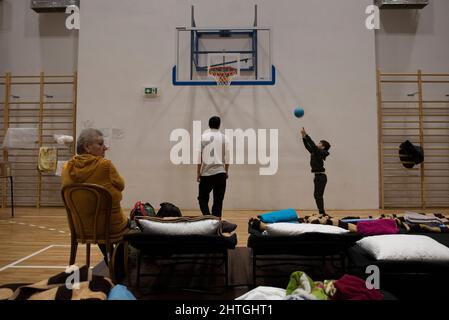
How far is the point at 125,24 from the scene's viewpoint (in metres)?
6.03

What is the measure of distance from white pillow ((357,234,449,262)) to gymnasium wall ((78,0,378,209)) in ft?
13.5

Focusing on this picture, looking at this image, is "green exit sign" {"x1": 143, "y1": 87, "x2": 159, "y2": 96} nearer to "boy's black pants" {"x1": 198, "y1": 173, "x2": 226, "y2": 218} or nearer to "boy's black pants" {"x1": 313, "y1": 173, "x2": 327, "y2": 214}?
"boy's black pants" {"x1": 198, "y1": 173, "x2": 226, "y2": 218}

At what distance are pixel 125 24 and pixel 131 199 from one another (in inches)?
130

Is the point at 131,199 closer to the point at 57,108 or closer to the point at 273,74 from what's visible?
the point at 57,108

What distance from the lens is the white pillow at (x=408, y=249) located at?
1.62 metres

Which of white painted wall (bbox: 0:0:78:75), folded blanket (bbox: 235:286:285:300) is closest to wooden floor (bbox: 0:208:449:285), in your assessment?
folded blanket (bbox: 235:286:285:300)

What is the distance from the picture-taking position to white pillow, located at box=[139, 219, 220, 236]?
1.81m

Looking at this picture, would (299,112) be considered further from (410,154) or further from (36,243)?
(36,243)

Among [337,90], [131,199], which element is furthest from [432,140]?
[131,199]

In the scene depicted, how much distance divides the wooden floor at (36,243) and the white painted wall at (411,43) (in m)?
2.97

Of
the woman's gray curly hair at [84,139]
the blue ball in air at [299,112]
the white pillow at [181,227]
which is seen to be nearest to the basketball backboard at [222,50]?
the blue ball in air at [299,112]

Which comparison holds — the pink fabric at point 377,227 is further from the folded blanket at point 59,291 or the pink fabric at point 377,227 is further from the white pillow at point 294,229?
the folded blanket at point 59,291

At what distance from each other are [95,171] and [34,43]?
566 centimetres

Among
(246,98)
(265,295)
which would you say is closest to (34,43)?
(246,98)
